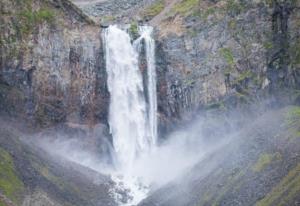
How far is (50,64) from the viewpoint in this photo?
94.3 meters

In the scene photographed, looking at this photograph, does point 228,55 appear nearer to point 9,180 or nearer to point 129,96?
point 129,96

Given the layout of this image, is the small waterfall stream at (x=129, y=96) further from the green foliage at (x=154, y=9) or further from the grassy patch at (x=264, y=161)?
the grassy patch at (x=264, y=161)

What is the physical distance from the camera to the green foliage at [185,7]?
10350cm

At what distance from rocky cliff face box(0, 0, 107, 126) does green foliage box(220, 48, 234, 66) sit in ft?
62.2

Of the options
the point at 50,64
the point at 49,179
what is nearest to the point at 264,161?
the point at 49,179

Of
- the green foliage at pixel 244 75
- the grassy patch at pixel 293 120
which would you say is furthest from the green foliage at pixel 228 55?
the grassy patch at pixel 293 120

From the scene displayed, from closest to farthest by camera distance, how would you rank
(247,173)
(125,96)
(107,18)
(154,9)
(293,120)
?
(247,173) < (293,120) < (125,96) < (154,9) < (107,18)

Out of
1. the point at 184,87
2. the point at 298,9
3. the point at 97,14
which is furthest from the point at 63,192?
the point at 97,14

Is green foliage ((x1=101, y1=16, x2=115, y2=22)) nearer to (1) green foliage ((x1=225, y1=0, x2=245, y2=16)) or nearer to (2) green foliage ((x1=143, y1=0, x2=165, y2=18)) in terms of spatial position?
(2) green foliage ((x1=143, y1=0, x2=165, y2=18))

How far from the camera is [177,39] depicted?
3999 inches

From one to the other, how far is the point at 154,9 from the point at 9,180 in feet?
169

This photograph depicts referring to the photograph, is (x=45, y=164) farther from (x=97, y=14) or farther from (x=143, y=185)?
(x=97, y=14)

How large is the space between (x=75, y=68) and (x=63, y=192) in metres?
26.2

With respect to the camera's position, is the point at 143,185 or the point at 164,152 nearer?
the point at 143,185
